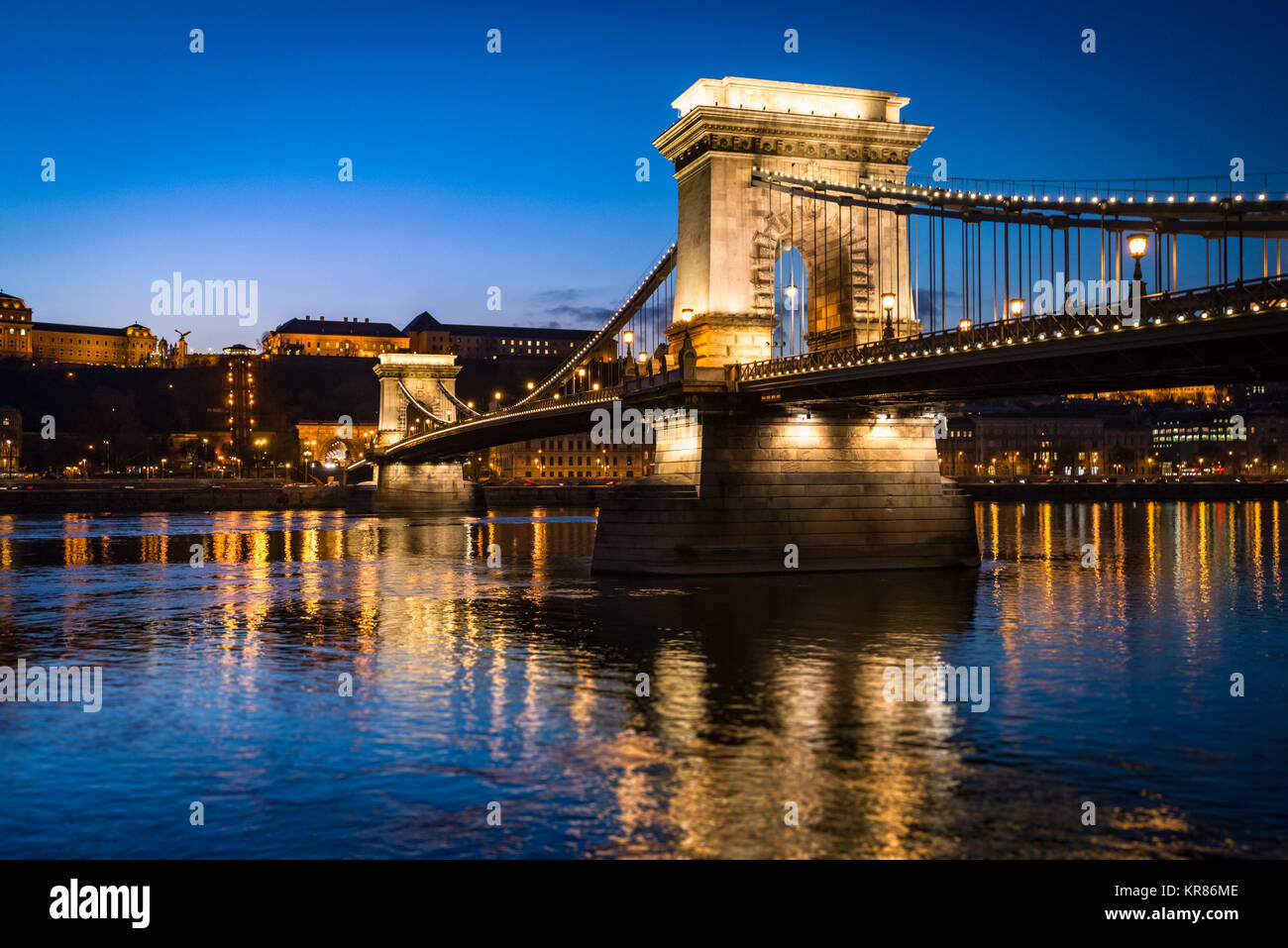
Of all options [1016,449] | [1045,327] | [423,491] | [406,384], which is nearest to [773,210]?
[1045,327]

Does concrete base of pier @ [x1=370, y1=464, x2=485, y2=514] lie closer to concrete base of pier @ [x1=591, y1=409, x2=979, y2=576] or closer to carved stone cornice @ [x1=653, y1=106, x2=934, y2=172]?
carved stone cornice @ [x1=653, y1=106, x2=934, y2=172]

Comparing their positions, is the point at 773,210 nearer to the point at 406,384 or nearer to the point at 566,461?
the point at 406,384

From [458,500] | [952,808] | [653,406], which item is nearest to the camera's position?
[952,808]

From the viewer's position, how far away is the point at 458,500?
10288 cm

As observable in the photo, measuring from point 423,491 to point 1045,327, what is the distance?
7895 centimetres

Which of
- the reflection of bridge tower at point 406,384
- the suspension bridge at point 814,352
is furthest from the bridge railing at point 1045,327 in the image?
the reflection of bridge tower at point 406,384

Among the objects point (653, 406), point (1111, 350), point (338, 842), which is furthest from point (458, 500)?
point (338, 842)

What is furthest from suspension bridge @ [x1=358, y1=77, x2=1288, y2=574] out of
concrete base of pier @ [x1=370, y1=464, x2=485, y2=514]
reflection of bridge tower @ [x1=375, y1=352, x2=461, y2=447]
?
reflection of bridge tower @ [x1=375, y1=352, x2=461, y2=447]

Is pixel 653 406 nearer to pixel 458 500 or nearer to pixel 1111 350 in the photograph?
pixel 1111 350

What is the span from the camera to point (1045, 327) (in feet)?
90.9

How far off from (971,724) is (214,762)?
1097cm

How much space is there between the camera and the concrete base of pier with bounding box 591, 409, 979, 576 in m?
37.8

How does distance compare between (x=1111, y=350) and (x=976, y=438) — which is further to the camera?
(x=976, y=438)

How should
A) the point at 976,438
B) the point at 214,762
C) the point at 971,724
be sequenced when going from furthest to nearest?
1. the point at 976,438
2. the point at 971,724
3. the point at 214,762
